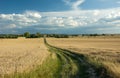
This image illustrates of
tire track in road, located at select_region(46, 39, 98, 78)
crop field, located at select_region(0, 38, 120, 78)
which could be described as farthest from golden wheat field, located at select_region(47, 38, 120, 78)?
tire track in road, located at select_region(46, 39, 98, 78)

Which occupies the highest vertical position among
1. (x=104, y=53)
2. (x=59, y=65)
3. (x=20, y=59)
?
(x=20, y=59)

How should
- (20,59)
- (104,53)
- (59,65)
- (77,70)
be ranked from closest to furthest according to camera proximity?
(77,70) → (59,65) → (20,59) → (104,53)

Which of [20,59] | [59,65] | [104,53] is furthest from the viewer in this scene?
[104,53]

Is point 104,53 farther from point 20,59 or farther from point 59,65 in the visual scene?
point 20,59

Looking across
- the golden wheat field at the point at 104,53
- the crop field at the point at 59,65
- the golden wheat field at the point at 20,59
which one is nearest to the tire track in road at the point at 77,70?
the crop field at the point at 59,65

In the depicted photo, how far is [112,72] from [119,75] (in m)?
1.06

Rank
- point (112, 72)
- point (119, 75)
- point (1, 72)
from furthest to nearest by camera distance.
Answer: point (1, 72) < point (112, 72) < point (119, 75)

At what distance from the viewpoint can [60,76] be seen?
16625mm

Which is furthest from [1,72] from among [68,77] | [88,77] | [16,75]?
[88,77]

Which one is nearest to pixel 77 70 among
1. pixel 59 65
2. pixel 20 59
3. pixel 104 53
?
pixel 59 65

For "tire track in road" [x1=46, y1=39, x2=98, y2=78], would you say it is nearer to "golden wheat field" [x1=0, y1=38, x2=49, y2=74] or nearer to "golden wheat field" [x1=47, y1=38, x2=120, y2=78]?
"golden wheat field" [x1=47, y1=38, x2=120, y2=78]

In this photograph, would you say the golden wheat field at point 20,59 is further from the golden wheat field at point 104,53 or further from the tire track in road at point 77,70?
the golden wheat field at point 104,53

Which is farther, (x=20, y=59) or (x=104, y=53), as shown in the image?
(x=104, y=53)

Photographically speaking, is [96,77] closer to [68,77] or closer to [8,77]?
[68,77]
